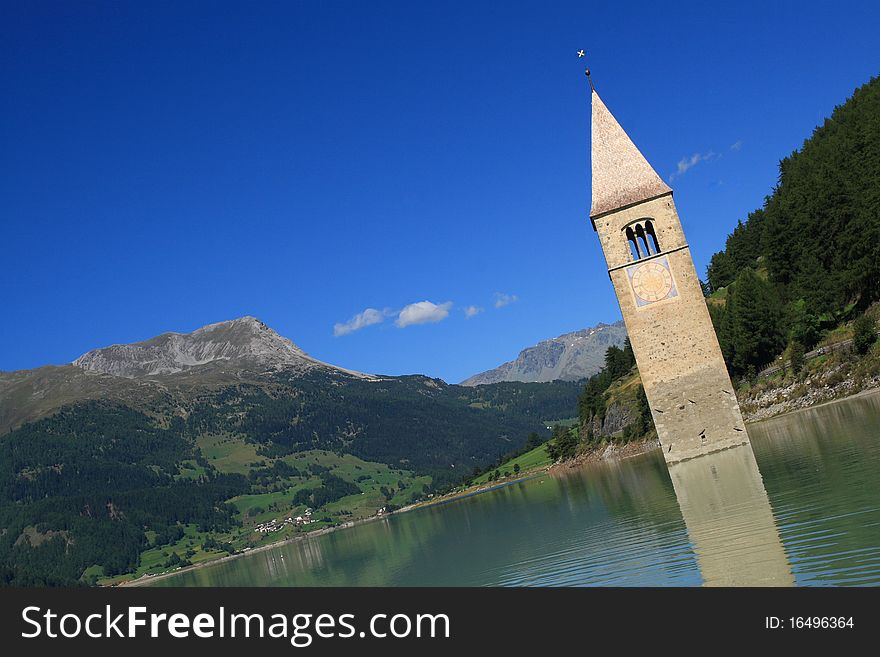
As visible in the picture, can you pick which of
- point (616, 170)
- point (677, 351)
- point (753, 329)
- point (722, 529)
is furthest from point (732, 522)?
point (753, 329)

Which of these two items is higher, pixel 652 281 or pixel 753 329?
pixel 652 281

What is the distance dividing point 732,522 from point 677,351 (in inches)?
716

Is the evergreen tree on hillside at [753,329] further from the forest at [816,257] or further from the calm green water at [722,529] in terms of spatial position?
the calm green water at [722,529]

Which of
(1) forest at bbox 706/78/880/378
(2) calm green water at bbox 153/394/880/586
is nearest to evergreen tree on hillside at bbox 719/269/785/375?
(1) forest at bbox 706/78/880/378

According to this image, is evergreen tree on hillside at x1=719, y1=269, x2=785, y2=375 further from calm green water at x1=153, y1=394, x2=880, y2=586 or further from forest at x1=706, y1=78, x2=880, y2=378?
calm green water at x1=153, y1=394, x2=880, y2=586

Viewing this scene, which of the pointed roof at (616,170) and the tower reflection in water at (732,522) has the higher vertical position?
the pointed roof at (616,170)

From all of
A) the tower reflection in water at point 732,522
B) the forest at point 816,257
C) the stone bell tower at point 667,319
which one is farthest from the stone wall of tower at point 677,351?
the forest at point 816,257

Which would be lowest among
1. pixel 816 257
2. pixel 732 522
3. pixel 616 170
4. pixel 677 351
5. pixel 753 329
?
pixel 732 522

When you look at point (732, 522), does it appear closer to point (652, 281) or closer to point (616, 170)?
point (652, 281)

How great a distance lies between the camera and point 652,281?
3784cm

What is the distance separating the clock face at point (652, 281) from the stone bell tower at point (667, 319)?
0.15ft

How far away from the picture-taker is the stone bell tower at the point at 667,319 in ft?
121
